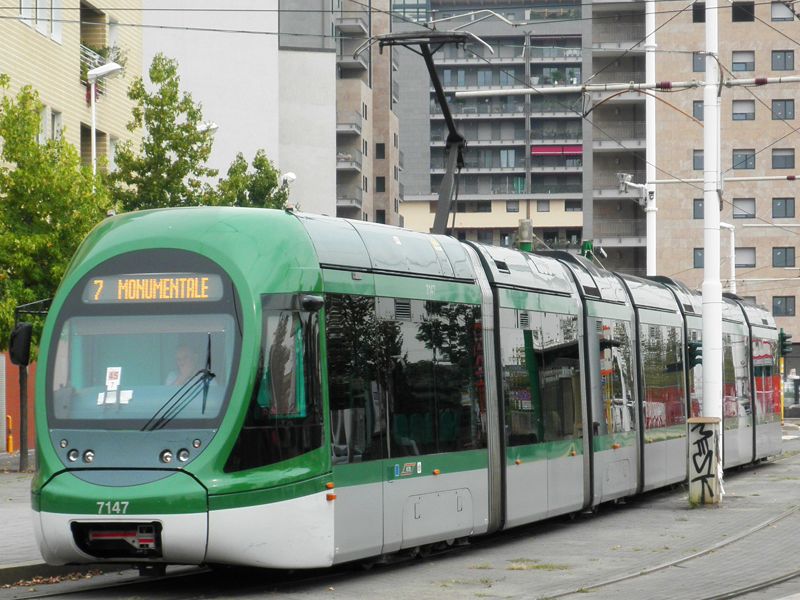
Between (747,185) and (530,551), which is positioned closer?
(530,551)

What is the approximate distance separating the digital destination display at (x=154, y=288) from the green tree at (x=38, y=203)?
51.8ft

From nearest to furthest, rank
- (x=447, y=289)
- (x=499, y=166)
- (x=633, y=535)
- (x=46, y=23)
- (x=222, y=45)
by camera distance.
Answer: (x=447, y=289)
(x=633, y=535)
(x=46, y=23)
(x=222, y=45)
(x=499, y=166)

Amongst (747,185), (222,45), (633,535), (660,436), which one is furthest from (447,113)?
(747,185)

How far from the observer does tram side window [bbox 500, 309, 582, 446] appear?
1667cm

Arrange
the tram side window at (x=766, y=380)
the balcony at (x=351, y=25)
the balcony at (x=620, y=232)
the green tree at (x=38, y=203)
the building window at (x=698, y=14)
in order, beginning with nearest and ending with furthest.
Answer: the green tree at (x=38, y=203), the tram side window at (x=766, y=380), the building window at (x=698, y=14), the balcony at (x=620, y=232), the balcony at (x=351, y=25)

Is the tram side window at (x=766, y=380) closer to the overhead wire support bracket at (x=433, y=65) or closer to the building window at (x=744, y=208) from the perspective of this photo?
the overhead wire support bracket at (x=433, y=65)

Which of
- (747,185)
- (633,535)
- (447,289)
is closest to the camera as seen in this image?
(447,289)

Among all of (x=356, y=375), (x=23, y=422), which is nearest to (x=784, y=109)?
(x=23, y=422)

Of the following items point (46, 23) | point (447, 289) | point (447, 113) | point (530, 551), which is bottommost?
point (530, 551)

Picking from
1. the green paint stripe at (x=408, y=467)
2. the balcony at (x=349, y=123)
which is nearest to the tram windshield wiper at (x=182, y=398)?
the green paint stripe at (x=408, y=467)

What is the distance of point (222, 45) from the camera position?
2731 inches

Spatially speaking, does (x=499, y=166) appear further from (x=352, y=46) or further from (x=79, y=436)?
(x=79, y=436)

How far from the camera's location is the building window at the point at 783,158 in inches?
3425

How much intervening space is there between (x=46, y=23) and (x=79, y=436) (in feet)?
90.2
